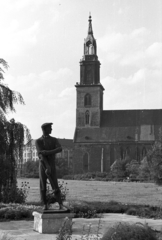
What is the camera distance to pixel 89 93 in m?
73.7

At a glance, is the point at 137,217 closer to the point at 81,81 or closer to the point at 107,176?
the point at 107,176

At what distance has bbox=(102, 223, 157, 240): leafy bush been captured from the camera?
6.99 m

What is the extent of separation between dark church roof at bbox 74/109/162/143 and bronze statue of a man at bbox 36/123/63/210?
61.9m

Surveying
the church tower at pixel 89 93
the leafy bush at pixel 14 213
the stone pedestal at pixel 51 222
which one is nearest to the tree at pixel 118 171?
→ the church tower at pixel 89 93

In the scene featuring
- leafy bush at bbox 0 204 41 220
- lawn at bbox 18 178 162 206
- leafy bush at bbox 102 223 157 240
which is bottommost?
lawn at bbox 18 178 162 206

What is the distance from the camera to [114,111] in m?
76.1

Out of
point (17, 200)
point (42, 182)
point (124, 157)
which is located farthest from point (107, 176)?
A: point (42, 182)

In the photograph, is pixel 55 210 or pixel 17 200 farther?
pixel 17 200

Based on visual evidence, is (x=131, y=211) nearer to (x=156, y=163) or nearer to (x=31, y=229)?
(x=31, y=229)

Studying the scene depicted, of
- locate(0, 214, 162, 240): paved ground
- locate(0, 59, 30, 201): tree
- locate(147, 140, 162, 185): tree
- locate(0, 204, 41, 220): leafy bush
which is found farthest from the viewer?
locate(147, 140, 162, 185): tree

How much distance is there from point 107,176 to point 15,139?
48653mm

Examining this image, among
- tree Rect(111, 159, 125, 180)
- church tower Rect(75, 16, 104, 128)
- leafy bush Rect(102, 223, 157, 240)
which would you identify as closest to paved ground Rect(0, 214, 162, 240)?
leafy bush Rect(102, 223, 157, 240)

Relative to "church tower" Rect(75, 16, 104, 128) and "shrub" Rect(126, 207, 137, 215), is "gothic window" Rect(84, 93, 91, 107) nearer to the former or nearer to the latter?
"church tower" Rect(75, 16, 104, 128)

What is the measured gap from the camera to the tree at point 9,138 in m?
15.9
